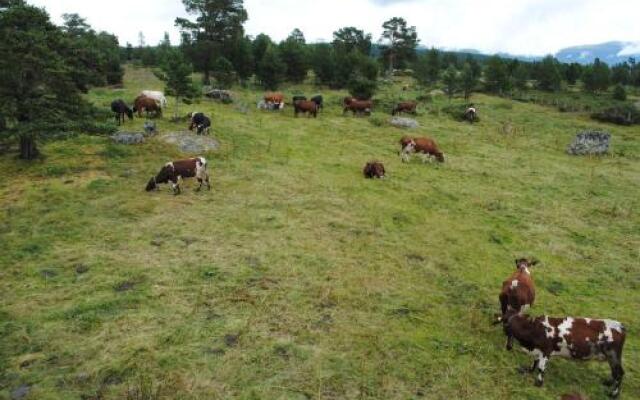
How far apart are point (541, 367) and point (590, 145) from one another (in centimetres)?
2655

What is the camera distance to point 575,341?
9008mm

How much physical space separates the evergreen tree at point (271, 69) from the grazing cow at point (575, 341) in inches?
1810

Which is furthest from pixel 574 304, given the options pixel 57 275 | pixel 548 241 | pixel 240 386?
pixel 57 275

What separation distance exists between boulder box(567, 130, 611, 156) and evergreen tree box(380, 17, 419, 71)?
40.2 metres

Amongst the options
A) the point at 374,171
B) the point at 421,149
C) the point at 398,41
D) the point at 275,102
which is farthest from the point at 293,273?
the point at 398,41

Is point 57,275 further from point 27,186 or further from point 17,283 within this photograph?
point 27,186

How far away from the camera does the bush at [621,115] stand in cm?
4372

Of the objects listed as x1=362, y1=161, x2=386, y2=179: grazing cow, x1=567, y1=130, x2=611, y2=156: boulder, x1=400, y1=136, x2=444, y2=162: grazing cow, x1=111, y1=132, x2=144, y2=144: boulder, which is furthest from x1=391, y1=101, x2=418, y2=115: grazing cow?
x1=111, y1=132, x2=144, y2=144: boulder

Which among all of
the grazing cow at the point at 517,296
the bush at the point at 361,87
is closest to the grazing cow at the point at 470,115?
the bush at the point at 361,87

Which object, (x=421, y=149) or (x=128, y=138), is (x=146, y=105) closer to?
(x=128, y=138)

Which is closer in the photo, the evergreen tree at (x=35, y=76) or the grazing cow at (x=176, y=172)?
the evergreen tree at (x=35, y=76)

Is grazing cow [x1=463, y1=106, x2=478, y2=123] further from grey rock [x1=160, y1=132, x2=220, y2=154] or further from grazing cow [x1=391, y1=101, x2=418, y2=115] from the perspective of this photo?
grey rock [x1=160, y1=132, x2=220, y2=154]

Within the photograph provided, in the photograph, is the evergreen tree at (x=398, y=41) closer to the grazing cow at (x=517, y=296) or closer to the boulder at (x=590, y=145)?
the boulder at (x=590, y=145)

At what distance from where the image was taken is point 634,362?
9867 mm
